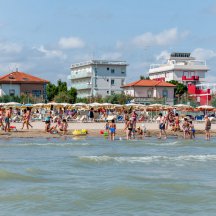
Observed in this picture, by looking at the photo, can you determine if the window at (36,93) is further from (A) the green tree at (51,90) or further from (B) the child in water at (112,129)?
(B) the child in water at (112,129)

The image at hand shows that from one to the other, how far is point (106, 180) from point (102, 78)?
89889 millimetres

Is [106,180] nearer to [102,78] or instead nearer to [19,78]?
[19,78]

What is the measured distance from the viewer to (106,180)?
17.1 metres

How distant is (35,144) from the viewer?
1121 inches

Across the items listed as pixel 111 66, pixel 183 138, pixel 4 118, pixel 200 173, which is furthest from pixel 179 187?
pixel 111 66

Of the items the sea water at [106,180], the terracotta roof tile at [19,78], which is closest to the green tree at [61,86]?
the terracotta roof tile at [19,78]

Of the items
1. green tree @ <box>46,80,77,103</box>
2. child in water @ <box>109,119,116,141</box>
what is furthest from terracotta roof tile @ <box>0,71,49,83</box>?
child in water @ <box>109,119,116,141</box>

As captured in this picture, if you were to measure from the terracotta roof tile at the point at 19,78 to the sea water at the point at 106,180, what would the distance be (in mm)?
60120

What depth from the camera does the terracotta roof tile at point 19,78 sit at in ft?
285

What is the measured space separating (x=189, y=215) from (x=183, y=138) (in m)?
21.3

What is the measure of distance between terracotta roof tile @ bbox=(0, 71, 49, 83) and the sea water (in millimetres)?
60120

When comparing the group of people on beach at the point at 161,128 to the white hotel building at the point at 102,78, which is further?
the white hotel building at the point at 102,78

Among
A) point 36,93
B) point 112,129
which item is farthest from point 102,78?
point 112,129

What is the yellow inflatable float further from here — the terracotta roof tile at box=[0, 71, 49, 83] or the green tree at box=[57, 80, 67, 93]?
the green tree at box=[57, 80, 67, 93]
